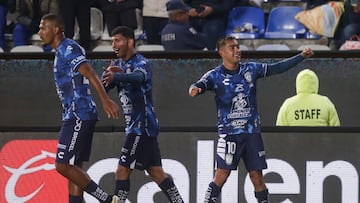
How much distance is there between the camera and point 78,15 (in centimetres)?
1648

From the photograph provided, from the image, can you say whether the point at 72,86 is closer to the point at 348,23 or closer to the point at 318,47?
the point at 318,47

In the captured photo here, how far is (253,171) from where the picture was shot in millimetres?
12188

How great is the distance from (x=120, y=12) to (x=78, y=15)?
599mm

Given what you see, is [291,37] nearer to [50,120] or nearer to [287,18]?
[287,18]

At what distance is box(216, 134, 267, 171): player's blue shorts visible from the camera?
479 inches

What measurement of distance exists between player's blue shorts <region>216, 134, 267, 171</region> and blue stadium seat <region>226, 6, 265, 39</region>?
4.98 meters

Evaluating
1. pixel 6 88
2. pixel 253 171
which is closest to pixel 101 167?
pixel 253 171

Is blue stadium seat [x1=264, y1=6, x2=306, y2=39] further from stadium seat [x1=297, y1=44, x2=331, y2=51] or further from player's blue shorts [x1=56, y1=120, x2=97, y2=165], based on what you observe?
player's blue shorts [x1=56, y1=120, x2=97, y2=165]

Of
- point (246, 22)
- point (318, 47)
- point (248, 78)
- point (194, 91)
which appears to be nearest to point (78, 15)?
point (246, 22)

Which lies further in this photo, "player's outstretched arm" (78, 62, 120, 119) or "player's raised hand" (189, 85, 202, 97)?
"player's raised hand" (189, 85, 202, 97)

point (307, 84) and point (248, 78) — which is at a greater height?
point (248, 78)

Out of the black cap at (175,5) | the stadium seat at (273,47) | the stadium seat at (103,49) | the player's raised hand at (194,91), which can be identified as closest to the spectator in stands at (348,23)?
the stadium seat at (273,47)

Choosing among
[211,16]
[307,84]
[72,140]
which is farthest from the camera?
[211,16]

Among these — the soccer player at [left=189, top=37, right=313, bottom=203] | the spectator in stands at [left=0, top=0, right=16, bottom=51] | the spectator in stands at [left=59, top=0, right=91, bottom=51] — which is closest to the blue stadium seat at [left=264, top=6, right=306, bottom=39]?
the spectator in stands at [left=59, top=0, right=91, bottom=51]
